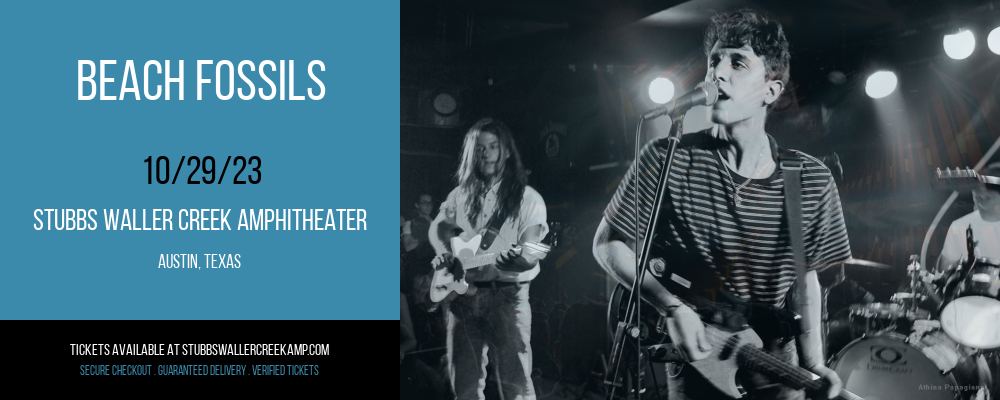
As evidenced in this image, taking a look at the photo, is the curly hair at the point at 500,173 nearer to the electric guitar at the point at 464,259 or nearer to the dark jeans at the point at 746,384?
the electric guitar at the point at 464,259

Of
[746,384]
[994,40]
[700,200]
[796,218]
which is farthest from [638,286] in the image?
[994,40]

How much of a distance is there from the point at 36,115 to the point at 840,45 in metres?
3.94

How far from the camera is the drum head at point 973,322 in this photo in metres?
2.65

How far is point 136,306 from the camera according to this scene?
9.80ft

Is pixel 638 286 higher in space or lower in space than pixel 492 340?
higher

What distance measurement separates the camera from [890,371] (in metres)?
2.70

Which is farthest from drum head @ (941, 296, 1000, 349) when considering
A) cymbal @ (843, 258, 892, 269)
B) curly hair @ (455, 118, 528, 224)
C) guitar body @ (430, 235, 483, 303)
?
guitar body @ (430, 235, 483, 303)

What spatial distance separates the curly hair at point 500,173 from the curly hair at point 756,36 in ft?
3.49


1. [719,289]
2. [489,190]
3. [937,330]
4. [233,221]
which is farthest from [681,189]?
[233,221]

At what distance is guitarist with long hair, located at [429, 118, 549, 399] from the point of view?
9.61 feet

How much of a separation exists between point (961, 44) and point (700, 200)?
1371mm

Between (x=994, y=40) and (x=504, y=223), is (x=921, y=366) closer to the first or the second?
(x=994, y=40)

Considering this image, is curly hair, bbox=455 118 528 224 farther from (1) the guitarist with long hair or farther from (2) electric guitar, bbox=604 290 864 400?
(2) electric guitar, bbox=604 290 864 400

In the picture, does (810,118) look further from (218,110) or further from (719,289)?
(218,110)
